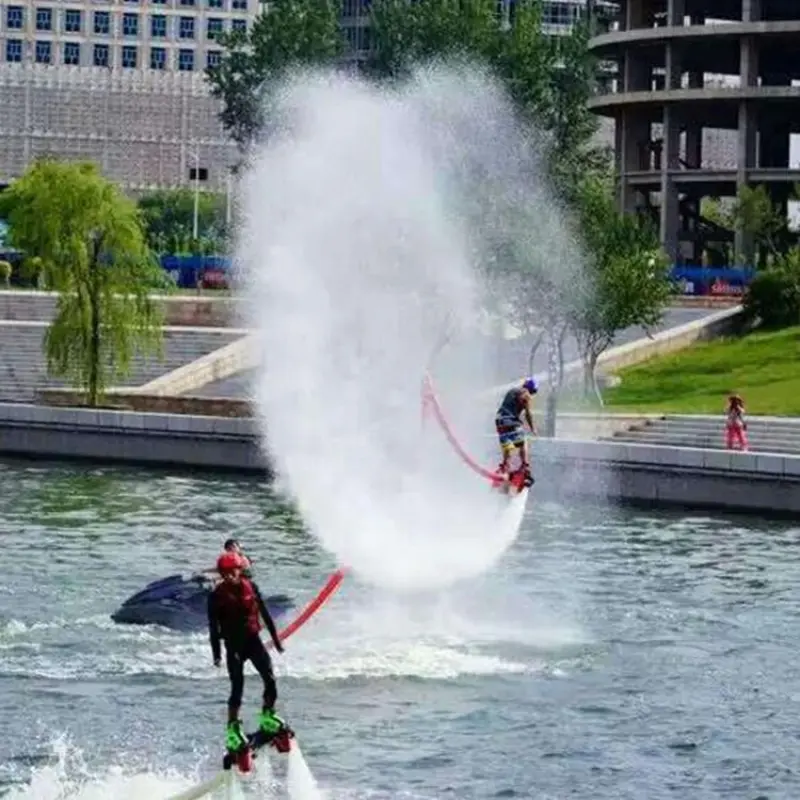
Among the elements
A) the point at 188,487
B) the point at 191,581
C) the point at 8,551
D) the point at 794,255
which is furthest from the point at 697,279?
the point at 191,581

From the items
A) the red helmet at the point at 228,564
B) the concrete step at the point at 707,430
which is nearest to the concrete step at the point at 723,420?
the concrete step at the point at 707,430

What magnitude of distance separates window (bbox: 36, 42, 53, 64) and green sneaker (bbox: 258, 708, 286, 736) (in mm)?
155560

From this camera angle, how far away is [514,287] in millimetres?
71688

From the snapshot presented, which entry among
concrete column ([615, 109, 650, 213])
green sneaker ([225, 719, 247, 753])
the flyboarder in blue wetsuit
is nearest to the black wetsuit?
green sneaker ([225, 719, 247, 753])

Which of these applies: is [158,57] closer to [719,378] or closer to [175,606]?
[719,378]

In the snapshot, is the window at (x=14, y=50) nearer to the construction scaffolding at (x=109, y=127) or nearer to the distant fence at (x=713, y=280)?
the construction scaffolding at (x=109, y=127)

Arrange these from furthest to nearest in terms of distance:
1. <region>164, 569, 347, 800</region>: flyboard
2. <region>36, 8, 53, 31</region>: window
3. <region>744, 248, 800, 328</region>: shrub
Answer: <region>36, 8, 53, 31</region>: window < <region>744, 248, 800, 328</region>: shrub < <region>164, 569, 347, 800</region>: flyboard

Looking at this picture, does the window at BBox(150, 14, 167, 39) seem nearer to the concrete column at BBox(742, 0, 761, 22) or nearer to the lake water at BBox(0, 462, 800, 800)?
the concrete column at BBox(742, 0, 761, 22)

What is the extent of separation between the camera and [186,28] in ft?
608

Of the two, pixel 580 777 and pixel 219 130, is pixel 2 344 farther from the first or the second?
pixel 219 130

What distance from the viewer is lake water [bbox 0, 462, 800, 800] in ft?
105

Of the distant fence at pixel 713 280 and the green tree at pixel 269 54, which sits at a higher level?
the green tree at pixel 269 54

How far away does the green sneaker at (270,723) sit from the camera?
27984 mm

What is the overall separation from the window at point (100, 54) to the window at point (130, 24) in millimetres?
1884
